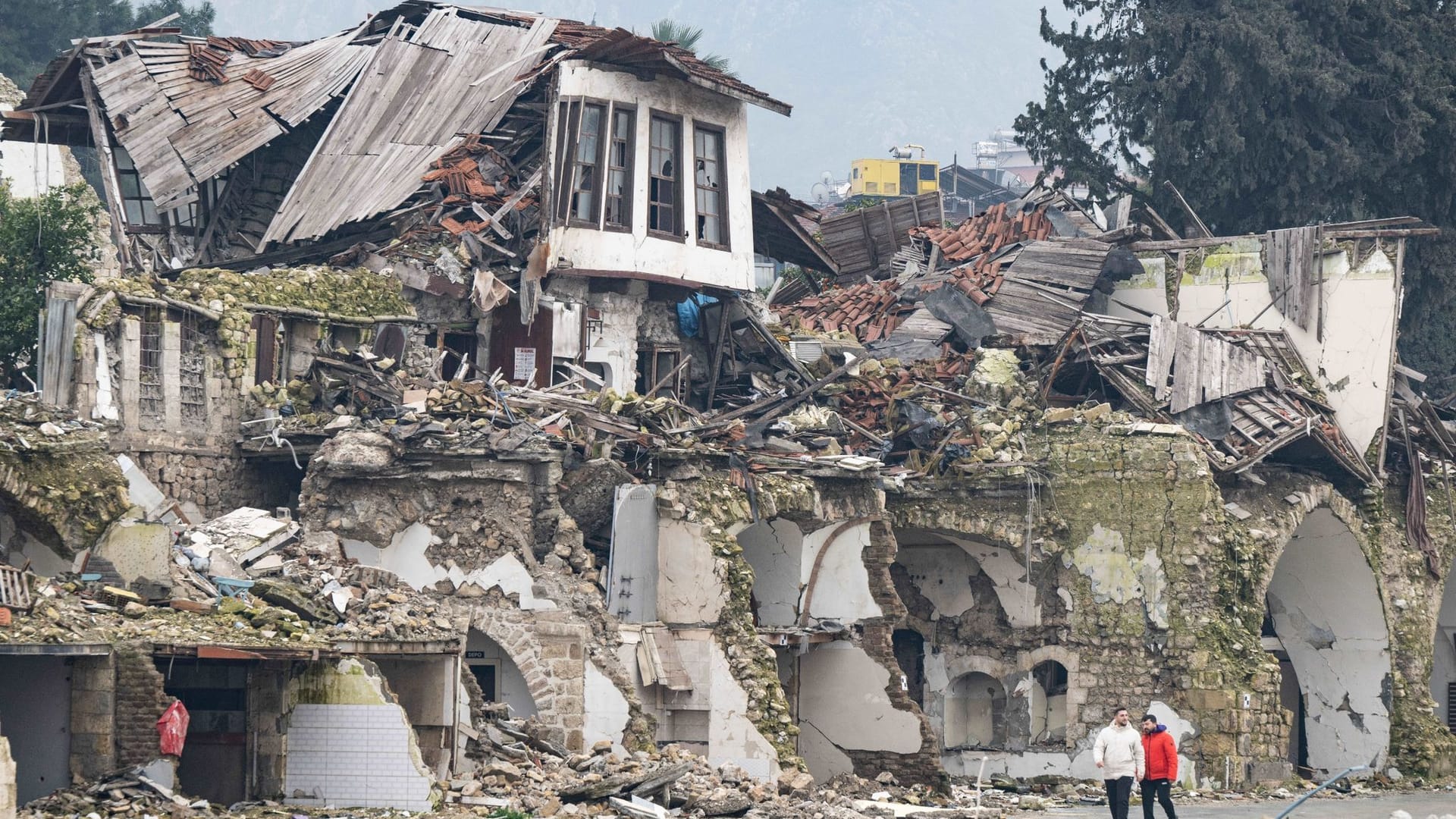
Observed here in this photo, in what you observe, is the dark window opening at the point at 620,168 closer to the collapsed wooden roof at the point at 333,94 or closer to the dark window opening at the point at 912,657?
the collapsed wooden roof at the point at 333,94

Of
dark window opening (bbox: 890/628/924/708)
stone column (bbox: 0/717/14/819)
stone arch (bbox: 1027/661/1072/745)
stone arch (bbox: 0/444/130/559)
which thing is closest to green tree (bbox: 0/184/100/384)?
stone arch (bbox: 0/444/130/559)

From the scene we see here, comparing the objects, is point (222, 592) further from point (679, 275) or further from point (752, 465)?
point (679, 275)

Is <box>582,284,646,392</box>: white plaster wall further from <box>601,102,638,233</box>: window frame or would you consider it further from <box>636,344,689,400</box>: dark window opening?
<box>601,102,638,233</box>: window frame

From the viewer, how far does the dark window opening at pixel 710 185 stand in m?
29.0

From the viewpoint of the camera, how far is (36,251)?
29.0m

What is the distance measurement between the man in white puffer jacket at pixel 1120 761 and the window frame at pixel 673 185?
11359mm

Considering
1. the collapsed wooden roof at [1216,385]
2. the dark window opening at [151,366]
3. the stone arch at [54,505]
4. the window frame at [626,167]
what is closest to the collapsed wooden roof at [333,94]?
the window frame at [626,167]

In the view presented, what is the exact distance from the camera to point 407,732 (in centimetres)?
1912

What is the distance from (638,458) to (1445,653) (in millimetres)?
17148

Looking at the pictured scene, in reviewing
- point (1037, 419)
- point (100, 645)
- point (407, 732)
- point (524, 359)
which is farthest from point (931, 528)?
point (100, 645)

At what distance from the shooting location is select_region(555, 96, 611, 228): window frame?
2723 cm

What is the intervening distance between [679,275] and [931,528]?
457 cm

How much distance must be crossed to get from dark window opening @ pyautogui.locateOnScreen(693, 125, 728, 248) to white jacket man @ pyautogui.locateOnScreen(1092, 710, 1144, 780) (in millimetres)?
11749

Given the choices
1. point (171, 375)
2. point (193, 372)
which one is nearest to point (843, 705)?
point (193, 372)
